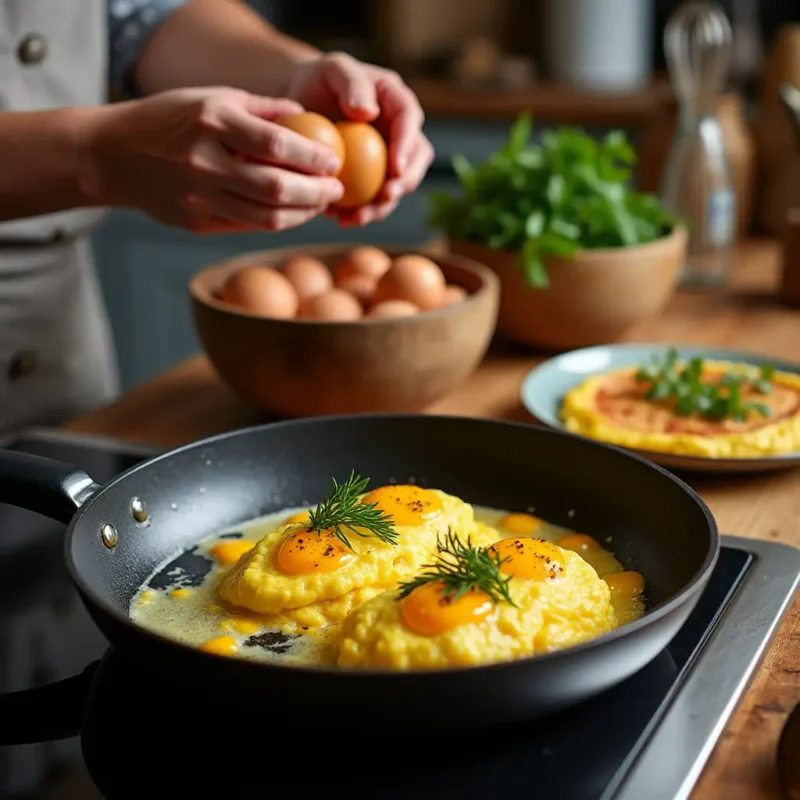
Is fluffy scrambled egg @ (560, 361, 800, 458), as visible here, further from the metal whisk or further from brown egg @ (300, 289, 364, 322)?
the metal whisk

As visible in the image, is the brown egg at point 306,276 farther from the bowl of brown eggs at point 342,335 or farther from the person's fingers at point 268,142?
the person's fingers at point 268,142

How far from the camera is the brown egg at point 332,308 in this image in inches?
52.8

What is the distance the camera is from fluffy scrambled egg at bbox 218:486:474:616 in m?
0.90

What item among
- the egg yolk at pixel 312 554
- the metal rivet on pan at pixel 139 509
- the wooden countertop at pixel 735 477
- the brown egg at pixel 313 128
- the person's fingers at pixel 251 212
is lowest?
the wooden countertop at pixel 735 477

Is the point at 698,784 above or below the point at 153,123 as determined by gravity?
below

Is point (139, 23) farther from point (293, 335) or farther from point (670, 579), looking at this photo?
point (670, 579)

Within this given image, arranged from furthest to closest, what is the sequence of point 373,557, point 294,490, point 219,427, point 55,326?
point 55,326
point 219,427
point 294,490
point 373,557

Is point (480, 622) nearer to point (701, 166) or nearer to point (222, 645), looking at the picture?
point (222, 645)

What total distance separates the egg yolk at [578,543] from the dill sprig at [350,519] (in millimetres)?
190

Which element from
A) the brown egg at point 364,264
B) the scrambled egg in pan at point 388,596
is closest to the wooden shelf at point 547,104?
the brown egg at point 364,264

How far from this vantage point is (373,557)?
93 centimetres

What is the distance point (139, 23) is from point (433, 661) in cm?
141

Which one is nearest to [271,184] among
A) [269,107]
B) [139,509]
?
[269,107]

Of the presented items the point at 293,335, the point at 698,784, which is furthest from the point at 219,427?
the point at 698,784
